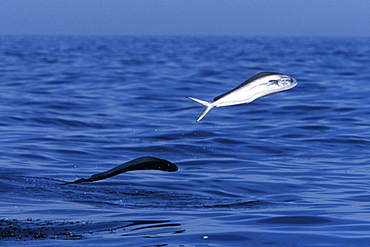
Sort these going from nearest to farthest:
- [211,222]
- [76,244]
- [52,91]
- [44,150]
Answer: [76,244], [211,222], [44,150], [52,91]

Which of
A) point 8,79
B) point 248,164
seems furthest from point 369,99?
point 8,79

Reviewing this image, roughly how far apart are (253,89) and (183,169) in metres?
4.90

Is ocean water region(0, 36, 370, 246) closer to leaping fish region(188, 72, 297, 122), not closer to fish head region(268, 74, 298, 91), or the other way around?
leaping fish region(188, 72, 297, 122)

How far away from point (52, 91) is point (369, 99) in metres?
11.0

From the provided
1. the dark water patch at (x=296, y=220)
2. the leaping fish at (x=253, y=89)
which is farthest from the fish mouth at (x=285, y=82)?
the dark water patch at (x=296, y=220)

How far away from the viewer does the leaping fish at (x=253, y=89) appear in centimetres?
747

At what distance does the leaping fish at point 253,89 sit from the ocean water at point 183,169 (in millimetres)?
1423

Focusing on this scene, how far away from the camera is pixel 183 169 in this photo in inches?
483

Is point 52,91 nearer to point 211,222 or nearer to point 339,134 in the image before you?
point 339,134

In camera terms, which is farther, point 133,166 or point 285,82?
point 285,82

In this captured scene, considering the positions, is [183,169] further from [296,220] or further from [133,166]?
[133,166]

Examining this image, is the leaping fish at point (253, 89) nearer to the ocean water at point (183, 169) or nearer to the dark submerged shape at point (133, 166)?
the dark submerged shape at point (133, 166)

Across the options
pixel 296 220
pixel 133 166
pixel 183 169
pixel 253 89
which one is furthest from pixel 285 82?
pixel 183 169

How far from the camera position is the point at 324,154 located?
549 inches
